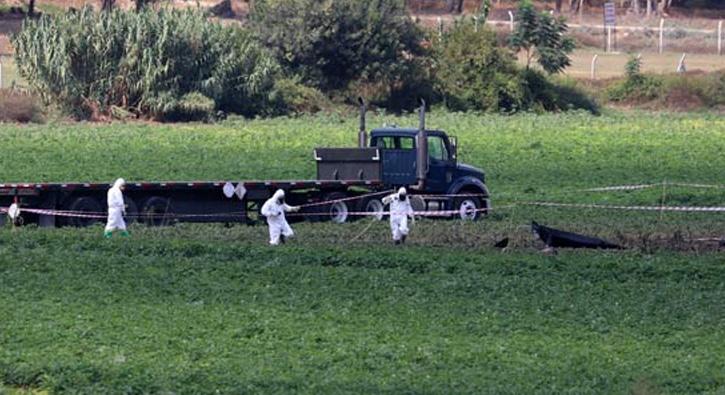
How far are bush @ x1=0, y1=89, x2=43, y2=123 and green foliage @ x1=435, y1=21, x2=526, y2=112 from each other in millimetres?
16894

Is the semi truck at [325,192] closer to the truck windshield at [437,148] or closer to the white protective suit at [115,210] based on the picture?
the truck windshield at [437,148]

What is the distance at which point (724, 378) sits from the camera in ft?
54.8

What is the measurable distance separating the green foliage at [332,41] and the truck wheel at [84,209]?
107 ft

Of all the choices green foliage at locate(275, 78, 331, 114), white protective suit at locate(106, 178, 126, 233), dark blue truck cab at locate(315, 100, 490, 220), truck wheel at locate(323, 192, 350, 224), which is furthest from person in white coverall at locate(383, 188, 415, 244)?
green foliage at locate(275, 78, 331, 114)

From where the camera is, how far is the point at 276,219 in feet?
89.5

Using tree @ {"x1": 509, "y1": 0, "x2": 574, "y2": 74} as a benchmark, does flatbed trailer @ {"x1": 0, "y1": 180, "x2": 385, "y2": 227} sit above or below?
below

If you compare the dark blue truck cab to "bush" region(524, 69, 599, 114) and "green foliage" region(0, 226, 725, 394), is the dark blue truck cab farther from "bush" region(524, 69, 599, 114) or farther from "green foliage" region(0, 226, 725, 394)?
"bush" region(524, 69, 599, 114)

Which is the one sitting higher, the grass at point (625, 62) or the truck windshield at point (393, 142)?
the truck windshield at point (393, 142)

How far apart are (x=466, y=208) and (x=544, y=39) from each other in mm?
36280

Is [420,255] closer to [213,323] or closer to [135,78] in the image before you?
[213,323]

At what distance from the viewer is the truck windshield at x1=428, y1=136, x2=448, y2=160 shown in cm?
3291

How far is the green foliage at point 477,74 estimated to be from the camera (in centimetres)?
6319

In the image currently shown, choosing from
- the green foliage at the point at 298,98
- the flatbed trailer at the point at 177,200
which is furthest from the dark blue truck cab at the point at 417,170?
the green foliage at the point at 298,98

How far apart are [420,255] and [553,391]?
9043mm
